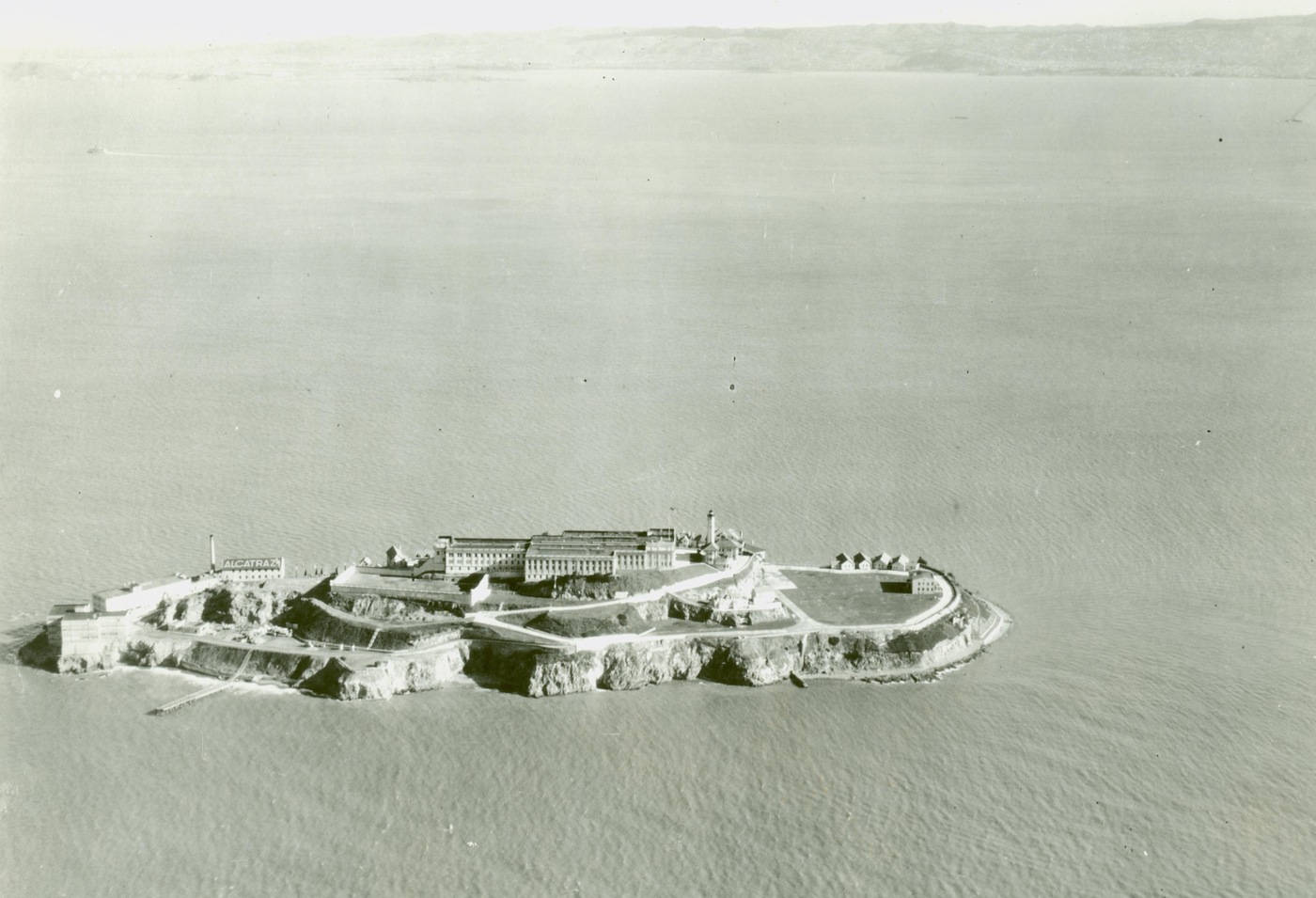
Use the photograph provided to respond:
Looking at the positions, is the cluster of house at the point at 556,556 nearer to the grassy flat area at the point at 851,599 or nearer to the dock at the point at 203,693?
the grassy flat area at the point at 851,599

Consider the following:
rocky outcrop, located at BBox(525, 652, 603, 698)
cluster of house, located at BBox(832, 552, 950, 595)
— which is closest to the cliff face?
rocky outcrop, located at BBox(525, 652, 603, 698)

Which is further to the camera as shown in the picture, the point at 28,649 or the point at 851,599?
the point at 851,599

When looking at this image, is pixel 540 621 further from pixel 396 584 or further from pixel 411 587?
pixel 396 584

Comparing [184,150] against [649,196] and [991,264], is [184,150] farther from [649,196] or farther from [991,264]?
[991,264]

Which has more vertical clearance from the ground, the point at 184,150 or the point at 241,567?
the point at 184,150

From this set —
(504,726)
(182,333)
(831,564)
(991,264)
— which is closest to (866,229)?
(991,264)

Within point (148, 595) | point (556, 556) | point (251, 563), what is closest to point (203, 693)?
point (148, 595)

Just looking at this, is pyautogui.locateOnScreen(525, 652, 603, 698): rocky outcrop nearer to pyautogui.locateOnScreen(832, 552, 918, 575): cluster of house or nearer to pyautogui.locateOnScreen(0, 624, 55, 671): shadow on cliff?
pyautogui.locateOnScreen(832, 552, 918, 575): cluster of house
